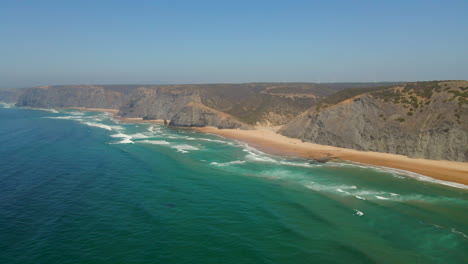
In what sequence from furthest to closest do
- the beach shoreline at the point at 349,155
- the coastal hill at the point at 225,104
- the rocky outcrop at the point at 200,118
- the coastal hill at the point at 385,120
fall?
1. the coastal hill at the point at 225,104
2. the rocky outcrop at the point at 200,118
3. the coastal hill at the point at 385,120
4. the beach shoreline at the point at 349,155

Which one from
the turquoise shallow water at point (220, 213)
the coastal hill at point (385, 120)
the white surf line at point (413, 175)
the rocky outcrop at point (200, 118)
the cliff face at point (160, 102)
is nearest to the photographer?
the turquoise shallow water at point (220, 213)

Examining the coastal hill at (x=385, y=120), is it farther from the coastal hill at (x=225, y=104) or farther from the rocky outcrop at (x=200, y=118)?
the coastal hill at (x=225, y=104)

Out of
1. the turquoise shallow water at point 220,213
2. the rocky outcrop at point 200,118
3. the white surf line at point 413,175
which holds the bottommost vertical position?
the turquoise shallow water at point 220,213

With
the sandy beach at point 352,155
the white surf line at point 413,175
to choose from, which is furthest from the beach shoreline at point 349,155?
the white surf line at point 413,175

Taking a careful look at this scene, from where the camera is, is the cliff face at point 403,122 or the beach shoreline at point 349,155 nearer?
the beach shoreline at point 349,155

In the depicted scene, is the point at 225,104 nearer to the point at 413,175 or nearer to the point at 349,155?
the point at 349,155

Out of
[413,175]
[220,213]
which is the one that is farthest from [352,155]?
[220,213]
